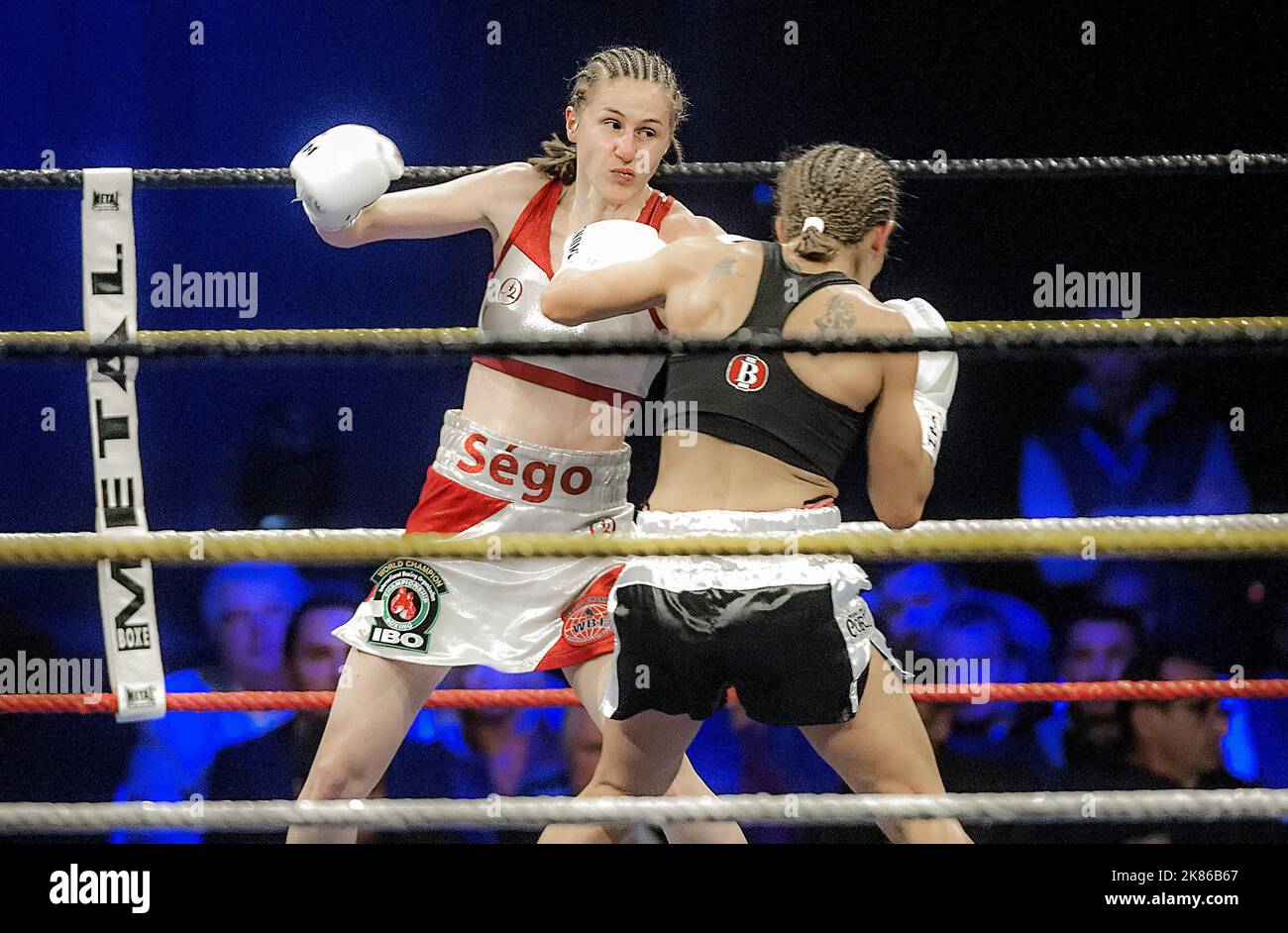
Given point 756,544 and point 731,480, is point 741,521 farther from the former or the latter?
point 756,544

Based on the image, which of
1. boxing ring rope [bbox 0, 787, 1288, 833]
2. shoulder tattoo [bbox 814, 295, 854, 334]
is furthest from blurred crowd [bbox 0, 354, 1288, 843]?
boxing ring rope [bbox 0, 787, 1288, 833]

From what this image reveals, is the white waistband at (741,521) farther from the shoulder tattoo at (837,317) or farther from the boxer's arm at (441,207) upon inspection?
the boxer's arm at (441,207)

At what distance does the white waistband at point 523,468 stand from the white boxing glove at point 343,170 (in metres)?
0.31

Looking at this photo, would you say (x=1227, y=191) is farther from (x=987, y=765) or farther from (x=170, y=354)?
(x=170, y=354)

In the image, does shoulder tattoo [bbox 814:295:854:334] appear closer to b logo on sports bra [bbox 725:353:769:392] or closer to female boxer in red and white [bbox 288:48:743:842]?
b logo on sports bra [bbox 725:353:769:392]

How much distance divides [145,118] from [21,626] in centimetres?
96

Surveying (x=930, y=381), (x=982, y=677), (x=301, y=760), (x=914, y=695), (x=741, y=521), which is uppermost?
(x=930, y=381)

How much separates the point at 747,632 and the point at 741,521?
0.11m

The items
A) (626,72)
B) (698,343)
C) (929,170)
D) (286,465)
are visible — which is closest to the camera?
(698,343)

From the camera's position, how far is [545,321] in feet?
5.42

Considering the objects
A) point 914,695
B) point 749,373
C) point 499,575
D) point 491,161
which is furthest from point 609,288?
point 491,161

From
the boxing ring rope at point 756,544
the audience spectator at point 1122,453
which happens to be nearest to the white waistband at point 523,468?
the boxing ring rope at point 756,544

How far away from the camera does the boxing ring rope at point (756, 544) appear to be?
0.99 metres

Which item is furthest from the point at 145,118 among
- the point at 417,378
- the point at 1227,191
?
the point at 1227,191
